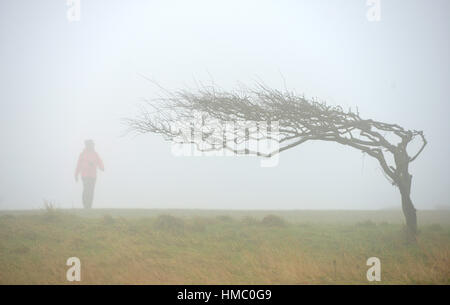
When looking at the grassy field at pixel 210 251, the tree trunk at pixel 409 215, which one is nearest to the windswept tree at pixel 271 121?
the tree trunk at pixel 409 215

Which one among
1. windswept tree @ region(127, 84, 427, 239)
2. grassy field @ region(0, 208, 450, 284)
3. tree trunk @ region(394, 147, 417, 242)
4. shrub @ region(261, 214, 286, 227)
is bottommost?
grassy field @ region(0, 208, 450, 284)

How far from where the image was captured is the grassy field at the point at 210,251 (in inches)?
372

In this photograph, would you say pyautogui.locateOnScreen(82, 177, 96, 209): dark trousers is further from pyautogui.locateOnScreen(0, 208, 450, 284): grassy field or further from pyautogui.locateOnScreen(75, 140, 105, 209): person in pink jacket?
pyautogui.locateOnScreen(0, 208, 450, 284): grassy field

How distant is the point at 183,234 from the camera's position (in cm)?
1302

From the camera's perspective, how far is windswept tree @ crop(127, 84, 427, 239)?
13664 millimetres

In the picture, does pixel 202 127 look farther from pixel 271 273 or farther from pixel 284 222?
pixel 271 273

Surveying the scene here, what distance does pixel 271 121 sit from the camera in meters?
14.0

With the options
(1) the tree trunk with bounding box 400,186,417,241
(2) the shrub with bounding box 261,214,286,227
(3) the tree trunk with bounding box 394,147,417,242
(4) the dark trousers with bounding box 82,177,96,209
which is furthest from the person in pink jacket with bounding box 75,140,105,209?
(1) the tree trunk with bounding box 400,186,417,241

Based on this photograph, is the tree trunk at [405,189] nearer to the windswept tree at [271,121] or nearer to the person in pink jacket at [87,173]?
the windswept tree at [271,121]

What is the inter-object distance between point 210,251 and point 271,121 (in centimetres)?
555

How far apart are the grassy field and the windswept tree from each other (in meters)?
2.55

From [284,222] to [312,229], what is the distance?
1294 mm

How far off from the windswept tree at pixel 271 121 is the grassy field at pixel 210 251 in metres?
2.55
